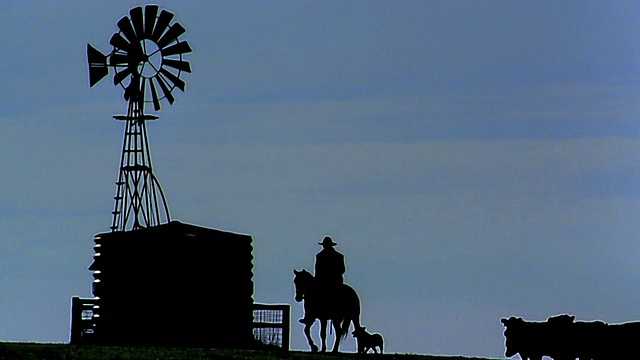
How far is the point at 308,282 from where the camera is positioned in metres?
Answer: 64.4

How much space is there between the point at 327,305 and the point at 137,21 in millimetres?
13259

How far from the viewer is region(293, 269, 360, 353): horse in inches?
2518

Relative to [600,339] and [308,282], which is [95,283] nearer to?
[308,282]

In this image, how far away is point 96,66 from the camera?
237 feet

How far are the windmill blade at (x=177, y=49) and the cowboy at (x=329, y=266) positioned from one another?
1117 centimetres

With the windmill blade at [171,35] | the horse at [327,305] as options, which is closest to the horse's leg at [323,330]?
the horse at [327,305]

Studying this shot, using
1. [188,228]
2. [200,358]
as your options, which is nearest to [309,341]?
[188,228]

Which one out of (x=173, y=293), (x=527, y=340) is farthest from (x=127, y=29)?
(x=527, y=340)

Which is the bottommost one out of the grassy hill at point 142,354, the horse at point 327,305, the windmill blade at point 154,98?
the grassy hill at point 142,354

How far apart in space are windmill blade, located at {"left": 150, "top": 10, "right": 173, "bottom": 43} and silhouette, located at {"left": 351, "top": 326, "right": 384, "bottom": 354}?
13652mm

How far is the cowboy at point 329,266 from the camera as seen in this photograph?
6359 centimetres

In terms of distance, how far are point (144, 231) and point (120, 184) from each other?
17.0ft

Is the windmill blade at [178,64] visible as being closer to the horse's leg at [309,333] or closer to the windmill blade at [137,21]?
the windmill blade at [137,21]

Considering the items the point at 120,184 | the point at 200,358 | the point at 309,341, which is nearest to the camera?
A: the point at 200,358
